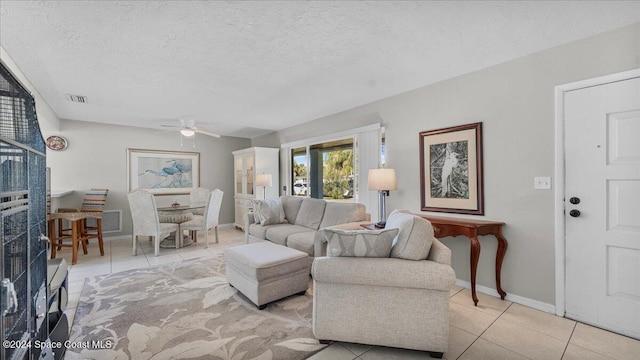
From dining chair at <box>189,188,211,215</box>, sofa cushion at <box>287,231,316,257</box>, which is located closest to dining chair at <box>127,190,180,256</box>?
dining chair at <box>189,188,211,215</box>

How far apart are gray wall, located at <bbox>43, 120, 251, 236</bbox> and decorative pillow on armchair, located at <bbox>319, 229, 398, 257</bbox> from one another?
5214 mm

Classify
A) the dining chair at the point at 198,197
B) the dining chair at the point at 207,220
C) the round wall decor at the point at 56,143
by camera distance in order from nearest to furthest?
the dining chair at the point at 207,220 < the round wall decor at the point at 56,143 < the dining chair at the point at 198,197

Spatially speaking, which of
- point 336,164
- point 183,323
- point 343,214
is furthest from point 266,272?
point 336,164

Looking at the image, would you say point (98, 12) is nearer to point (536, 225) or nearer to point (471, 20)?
point (471, 20)

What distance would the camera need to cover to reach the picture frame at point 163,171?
18.4 ft

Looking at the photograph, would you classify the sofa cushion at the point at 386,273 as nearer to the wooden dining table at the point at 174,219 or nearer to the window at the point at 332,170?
the window at the point at 332,170

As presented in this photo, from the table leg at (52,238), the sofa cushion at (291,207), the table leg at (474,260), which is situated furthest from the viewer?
the sofa cushion at (291,207)

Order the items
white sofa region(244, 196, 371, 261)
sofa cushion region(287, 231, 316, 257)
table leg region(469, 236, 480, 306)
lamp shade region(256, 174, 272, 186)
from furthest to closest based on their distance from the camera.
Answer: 1. lamp shade region(256, 174, 272, 186)
2. white sofa region(244, 196, 371, 261)
3. sofa cushion region(287, 231, 316, 257)
4. table leg region(469, 236, 480, 306)

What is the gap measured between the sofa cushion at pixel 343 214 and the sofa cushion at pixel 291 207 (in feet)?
2.24

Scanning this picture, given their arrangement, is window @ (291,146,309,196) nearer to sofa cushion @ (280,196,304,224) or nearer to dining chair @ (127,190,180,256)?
sofa cushion @ (280,196,304,224)

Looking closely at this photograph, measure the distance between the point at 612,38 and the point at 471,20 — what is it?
3.94 ft

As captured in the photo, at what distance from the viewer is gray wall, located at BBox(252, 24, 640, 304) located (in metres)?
2.25

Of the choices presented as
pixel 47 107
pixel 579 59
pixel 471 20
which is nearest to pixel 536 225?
pixel 579 59

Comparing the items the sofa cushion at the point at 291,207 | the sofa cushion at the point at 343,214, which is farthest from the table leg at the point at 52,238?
the sofa cushion at the point at 343,214
